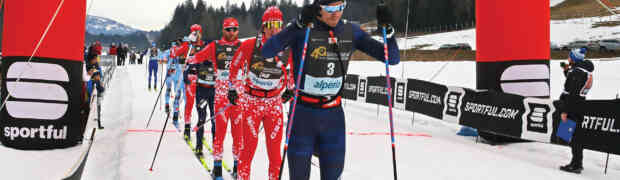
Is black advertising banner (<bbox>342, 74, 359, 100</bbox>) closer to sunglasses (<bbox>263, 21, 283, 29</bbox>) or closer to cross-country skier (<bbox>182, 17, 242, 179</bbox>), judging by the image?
cross-country skier (<bbox>182, 17, 242, 179</bbox>)

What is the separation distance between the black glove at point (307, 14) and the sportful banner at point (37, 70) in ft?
16.1

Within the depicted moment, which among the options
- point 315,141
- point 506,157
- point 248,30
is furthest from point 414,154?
point 248,30

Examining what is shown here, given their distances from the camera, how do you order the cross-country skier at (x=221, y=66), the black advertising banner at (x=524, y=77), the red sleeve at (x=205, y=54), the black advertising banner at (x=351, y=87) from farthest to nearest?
1. the black advertising banner at (x=351, y=87)
2. the black advertising banner at (x=524, y=77)
3. the red sleeve at (x=205, y=54)
4. the cross-country skier at (x=221, y=66)

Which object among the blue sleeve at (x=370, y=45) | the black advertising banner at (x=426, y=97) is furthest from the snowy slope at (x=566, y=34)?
the blue sleeve at (x=370, y=45)

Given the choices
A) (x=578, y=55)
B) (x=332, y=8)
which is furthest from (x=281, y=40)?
(x=578, y=55)

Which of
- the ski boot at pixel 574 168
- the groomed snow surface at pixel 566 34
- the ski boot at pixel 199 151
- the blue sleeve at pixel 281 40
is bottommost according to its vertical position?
the ski boot at pixel 574 168

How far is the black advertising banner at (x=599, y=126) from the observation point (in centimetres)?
616

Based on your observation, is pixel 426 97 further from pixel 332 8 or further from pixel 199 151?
pixel 332 8

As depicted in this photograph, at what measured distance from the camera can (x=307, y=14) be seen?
2961mm

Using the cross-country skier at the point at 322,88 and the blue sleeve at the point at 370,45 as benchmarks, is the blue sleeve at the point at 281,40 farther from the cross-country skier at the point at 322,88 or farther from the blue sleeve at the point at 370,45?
the blue sleeve at the point at 370,45

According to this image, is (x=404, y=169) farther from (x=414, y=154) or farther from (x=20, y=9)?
(x=20, y=9)

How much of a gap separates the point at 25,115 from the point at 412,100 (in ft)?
29.3

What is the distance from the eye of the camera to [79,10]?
6.65m

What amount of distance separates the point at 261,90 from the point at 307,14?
61.8 inches
